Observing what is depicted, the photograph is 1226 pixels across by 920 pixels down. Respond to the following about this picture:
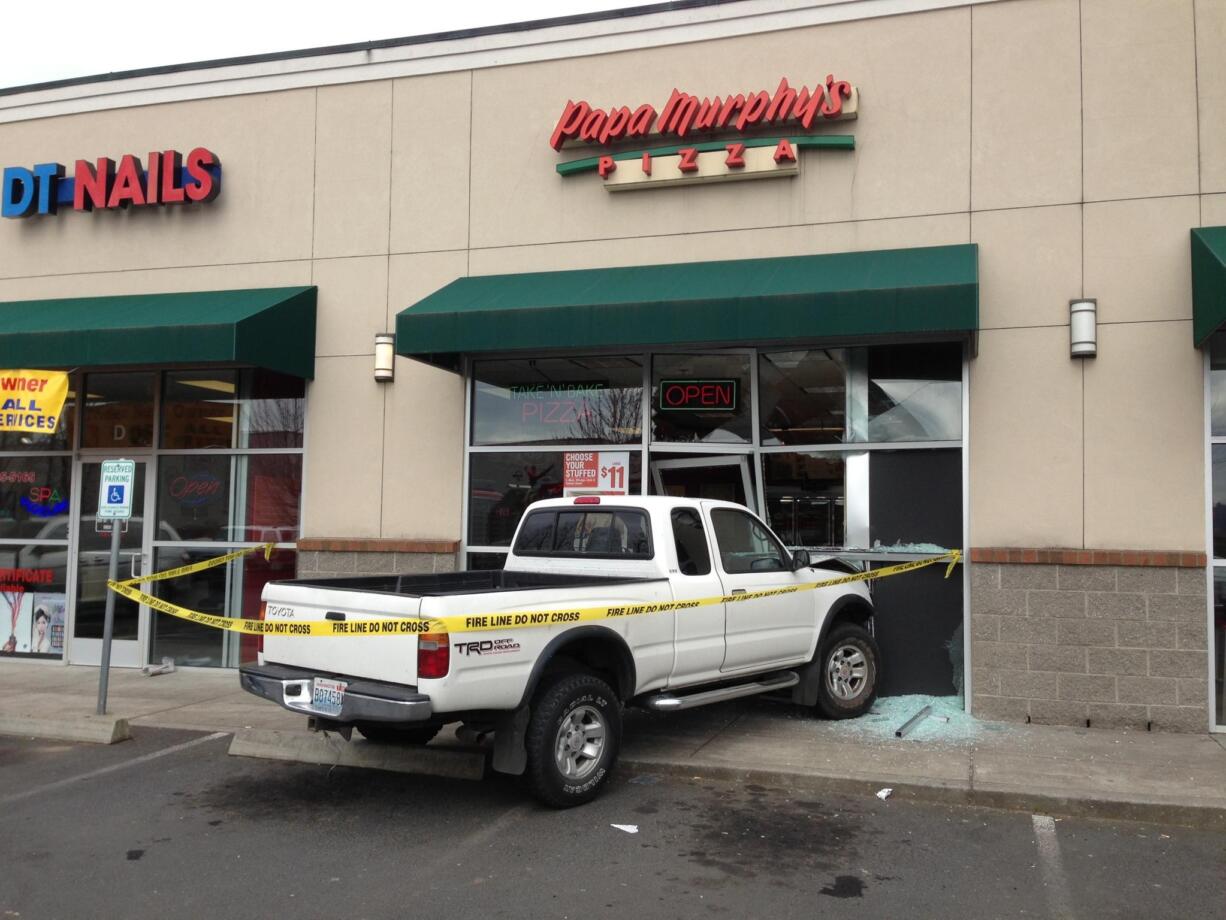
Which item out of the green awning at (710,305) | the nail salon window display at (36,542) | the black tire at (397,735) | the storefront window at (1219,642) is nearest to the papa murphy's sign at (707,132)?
the green awning at (710,305)

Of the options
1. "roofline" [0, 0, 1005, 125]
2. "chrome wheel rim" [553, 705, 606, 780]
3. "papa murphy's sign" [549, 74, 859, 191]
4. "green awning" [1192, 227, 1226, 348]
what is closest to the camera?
"chrome wheel rim" [553, 705, 606, 780]

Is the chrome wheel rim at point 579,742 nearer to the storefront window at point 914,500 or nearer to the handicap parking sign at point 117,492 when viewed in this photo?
the storefront window at point 914,500

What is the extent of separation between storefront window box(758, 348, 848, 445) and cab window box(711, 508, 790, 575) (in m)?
1.90

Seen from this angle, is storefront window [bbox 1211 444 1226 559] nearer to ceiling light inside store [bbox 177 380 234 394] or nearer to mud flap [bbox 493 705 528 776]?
mud flap [bbox 493 705 528 776]

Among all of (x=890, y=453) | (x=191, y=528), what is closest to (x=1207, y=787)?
(x=890, y=453)

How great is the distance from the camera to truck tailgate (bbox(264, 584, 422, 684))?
5707mm

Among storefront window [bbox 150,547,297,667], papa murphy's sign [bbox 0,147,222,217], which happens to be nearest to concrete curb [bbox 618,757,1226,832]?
storefront window [bbox 150,547,297,667]

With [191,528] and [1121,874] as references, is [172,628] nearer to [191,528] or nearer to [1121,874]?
[191,528]

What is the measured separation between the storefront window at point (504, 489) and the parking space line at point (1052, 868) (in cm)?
569

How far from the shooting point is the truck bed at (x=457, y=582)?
6703mm

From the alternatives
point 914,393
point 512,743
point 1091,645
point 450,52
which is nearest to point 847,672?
point 1091,645

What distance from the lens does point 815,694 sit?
8.36 m

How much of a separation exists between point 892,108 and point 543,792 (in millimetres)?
7021

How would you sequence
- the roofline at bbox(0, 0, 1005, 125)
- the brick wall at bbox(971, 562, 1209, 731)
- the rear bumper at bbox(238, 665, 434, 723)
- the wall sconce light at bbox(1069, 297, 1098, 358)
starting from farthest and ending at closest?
the roofline at bbox(0, 0, 1005, 125) → the wall sconce light at bbox(1069, 297, 1098, 358) → the brick wall at bbox(971, 562, 1209, 731) → the rear bumper at bbox(238, 665, 434, 723)
